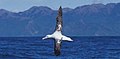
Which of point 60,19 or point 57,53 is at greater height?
point 60,19

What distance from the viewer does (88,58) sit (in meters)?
64.1

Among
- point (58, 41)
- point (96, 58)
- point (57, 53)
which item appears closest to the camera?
point (57, 53)

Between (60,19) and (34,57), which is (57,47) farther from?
(34,57)

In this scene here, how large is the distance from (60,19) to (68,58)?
37065 millimetres

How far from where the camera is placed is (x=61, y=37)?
27.3m

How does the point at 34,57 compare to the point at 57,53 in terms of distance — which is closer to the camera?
the point at 57,53

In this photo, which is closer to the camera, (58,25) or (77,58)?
(58,25)

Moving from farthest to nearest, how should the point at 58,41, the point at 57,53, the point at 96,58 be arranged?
the point at 96,58 < the point at 58,41 < the point at 57,53

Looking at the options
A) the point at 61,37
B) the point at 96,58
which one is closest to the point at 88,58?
the point at 96,58

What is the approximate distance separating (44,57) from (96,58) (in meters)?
7.81

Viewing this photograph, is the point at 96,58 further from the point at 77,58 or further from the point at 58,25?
the point at 58,25

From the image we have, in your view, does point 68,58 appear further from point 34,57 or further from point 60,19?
point 60,19

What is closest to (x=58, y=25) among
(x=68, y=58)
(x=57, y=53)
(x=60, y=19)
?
(x=60, y=19)

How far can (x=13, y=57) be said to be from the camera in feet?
219
